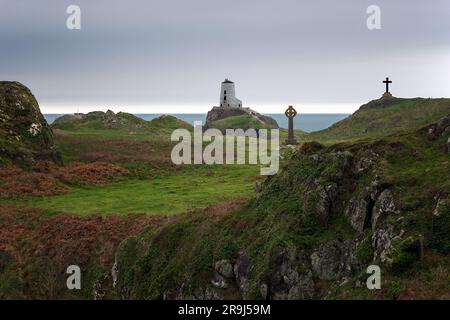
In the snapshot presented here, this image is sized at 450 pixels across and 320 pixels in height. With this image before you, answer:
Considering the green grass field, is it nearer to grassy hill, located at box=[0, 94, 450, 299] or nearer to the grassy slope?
grassy hill, located at box=[0, 94, 450, 299]

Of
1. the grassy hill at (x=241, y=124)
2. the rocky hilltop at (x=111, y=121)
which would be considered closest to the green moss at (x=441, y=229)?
the rocky hilltop at (x=111, y=121)

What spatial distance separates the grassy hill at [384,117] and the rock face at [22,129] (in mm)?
33983

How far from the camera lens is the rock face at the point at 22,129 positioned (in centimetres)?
5497

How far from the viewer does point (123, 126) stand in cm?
9550

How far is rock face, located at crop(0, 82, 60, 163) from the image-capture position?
5497 centimetres

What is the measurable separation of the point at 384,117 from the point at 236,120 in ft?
238

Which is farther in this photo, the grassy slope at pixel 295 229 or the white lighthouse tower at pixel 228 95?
the white lighthouse tower at pixel 228 95

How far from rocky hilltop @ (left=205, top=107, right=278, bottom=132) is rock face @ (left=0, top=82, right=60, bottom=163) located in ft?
202

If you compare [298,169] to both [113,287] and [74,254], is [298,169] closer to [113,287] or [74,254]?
[113,287]

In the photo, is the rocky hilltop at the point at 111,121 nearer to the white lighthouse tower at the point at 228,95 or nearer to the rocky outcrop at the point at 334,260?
the white lighthouse tower at the point at 228,95

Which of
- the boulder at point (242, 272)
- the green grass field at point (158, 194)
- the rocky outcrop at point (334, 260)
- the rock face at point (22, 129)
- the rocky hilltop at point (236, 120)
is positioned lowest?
the boulder at point (242, 272)
